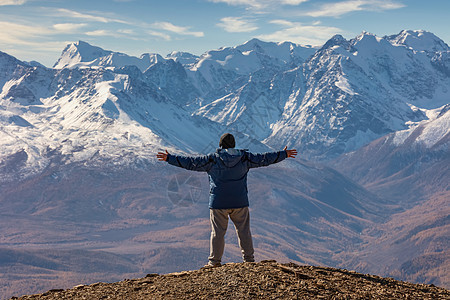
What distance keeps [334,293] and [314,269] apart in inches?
161

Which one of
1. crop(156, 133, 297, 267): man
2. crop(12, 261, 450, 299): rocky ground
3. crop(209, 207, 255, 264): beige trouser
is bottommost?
crop(12, 261, 450, 299): rocky ground

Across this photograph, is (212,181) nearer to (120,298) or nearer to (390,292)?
(120,298)

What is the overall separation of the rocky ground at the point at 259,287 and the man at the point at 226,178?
5.77 feet

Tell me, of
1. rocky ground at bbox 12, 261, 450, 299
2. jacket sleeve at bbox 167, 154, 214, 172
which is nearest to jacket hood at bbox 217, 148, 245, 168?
jacket sleeve at bbox 167, 154, 214, 172

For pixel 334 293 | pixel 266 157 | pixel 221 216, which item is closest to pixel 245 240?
pixel 221 216

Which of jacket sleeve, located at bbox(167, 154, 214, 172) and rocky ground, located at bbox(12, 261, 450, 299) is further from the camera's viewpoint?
jacket sleeve, located at bbox(167, 154, 214, 172)

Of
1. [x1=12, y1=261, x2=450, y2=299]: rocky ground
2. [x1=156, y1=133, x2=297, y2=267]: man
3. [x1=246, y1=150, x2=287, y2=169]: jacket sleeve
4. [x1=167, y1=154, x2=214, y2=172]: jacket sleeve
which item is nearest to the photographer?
[x1=12, y1=261, x2=450, y2=299]: rocky ground

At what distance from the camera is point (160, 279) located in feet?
83.2

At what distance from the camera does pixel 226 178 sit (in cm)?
2597

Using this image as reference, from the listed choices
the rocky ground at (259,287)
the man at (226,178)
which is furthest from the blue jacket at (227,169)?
the rocky ground at (259,287)

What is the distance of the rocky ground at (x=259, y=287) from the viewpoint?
21.8 meters

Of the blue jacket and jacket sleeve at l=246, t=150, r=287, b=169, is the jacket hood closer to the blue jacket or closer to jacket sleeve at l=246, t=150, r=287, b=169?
the blue jacket

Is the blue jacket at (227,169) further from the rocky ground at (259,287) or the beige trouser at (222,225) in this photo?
the rocky ground at (259,287)

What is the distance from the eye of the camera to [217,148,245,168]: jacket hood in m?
25.7
